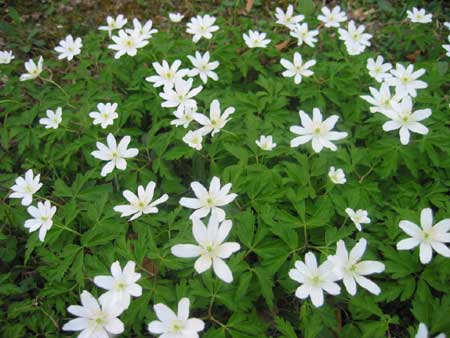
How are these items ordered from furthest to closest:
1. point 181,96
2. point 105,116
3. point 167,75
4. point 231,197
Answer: point 167,75 < point 105,116 < point 181,96 < point 231,197

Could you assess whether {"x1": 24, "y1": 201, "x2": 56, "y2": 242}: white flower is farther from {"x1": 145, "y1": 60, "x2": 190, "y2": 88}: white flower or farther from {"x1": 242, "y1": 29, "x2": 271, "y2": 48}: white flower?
{"x1": 242, "y1": 29, "x2": 271, "y2": 48}: white flower

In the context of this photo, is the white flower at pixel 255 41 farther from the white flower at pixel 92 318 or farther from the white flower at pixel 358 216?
the white flower at pixel 92 318

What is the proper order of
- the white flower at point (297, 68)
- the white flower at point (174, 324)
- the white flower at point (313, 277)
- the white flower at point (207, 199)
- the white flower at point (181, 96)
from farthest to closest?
the white flower at point (297, 68), the white flower at point (181, 96), the white flower at point (207, 199), the white flower at point (313, 277), the white flower at point (174, 324)

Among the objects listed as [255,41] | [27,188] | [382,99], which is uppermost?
[255,41]

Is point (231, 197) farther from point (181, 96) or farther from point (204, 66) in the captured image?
point (204, 66)

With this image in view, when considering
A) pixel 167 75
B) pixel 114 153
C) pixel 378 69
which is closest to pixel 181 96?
pixel 167 75

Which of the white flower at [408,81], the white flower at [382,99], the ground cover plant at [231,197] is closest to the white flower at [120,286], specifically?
the ground cover plant at [231,197]
